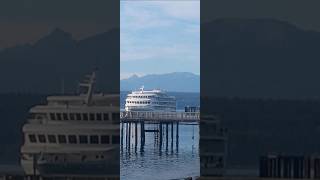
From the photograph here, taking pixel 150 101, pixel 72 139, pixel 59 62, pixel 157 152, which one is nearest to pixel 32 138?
pixel 72 139

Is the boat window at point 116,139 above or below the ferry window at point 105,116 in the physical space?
below

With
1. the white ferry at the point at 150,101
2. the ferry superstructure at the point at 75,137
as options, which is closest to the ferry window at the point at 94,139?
the ferry superstructure at the point at 75,137

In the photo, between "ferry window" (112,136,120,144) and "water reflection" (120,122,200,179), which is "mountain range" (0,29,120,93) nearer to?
"ferry window" (112,136,120,144)

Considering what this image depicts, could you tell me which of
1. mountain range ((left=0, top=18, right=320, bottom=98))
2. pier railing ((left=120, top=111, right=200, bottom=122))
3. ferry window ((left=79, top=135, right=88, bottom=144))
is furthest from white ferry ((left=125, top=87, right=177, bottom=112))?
mountain range ((left=0, top=18, right=320, bottom=98))

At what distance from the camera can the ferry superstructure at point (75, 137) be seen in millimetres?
15352

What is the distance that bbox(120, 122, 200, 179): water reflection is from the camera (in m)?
31.7

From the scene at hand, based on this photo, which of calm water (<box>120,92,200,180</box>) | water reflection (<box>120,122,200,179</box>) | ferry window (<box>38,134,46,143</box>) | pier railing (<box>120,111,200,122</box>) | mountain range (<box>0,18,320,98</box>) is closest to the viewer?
mountain range (<box>0,18,320,98</box>)

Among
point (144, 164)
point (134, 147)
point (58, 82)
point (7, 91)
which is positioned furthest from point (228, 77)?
point (134, 147)

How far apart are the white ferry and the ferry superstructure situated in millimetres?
32622

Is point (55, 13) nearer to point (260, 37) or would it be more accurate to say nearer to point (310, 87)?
point (260, 37)

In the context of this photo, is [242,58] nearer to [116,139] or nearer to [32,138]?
[116,139]

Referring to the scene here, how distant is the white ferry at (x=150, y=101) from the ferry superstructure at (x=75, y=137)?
32.6 meters

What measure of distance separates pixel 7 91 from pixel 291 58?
5.26 meters

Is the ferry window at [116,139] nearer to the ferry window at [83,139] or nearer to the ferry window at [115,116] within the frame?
the ferry window at [115,116]
